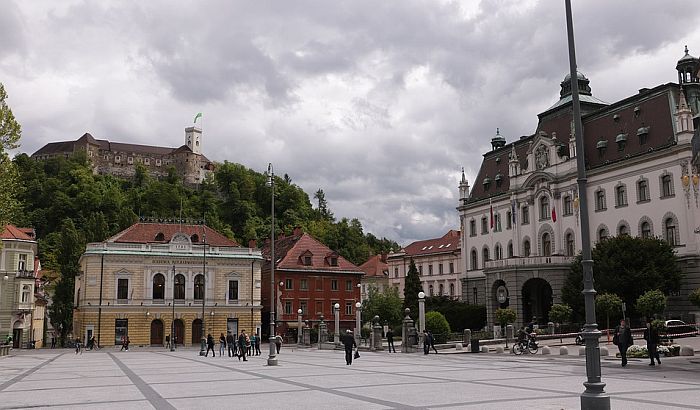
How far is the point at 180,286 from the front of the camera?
64.2 m

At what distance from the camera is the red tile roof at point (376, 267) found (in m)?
104

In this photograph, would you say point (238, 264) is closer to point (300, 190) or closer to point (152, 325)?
point (152, 325)

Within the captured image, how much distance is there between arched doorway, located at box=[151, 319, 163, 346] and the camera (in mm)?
62469

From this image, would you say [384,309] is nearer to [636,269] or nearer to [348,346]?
[636,269]

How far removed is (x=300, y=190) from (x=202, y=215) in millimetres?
20429

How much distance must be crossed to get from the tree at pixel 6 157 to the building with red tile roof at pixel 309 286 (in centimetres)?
4075

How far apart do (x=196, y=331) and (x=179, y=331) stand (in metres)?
1.60

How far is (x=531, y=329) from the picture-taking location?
1698 inches

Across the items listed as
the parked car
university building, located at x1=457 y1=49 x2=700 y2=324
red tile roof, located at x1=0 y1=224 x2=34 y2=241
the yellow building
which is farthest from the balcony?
red tile roof, located at x1=0 y1=224 x2=34 y2=241

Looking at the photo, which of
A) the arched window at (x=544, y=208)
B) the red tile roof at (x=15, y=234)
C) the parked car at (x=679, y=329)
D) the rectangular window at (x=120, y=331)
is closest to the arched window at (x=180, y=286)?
the rectangular window at (x=120, y=331)

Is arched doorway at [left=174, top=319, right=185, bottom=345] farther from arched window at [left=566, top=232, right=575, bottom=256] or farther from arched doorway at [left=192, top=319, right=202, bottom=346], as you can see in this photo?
arched window at [left=566, top=232, right=575, bottom=256]

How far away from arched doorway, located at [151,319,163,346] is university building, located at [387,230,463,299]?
36159 mm

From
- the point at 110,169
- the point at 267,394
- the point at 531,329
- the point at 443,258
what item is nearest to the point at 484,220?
the point at 443,258

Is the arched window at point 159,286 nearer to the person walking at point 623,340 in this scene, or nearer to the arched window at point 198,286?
the arched window at point 198,286
